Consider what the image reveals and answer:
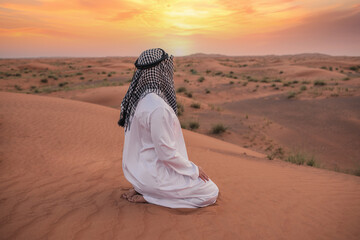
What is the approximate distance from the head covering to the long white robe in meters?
0.19

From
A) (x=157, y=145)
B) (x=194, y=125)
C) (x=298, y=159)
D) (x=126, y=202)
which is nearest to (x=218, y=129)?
(x=194, y=125)

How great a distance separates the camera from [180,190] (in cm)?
301

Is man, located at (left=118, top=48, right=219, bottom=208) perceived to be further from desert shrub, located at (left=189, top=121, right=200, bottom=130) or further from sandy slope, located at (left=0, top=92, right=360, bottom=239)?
desert shrub, located at (left=189, top=121, right=200, bottom=130)

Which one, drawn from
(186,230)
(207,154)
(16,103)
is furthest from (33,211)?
(16,103)

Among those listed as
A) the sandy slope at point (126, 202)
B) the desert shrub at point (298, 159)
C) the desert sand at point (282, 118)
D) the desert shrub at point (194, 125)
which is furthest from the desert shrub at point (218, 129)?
the desert shrub at point (298, 159)

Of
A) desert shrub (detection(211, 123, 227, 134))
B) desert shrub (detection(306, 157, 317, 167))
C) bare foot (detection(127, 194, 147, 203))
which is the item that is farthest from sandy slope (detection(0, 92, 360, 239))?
desert shrub (detection(211, 123, 227, 134))

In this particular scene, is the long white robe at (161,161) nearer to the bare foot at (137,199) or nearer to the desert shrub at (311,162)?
the bare foot at (137,199)

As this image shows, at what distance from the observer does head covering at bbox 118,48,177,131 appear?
2.95m

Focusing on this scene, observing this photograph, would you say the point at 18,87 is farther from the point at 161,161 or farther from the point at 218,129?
the point at 161,161

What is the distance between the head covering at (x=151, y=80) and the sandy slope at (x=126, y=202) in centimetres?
122

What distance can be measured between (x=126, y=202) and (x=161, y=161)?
3.07 feet

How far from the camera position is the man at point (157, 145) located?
8.91ft

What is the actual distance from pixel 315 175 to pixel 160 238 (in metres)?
4.58

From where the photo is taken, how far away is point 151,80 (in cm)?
297
